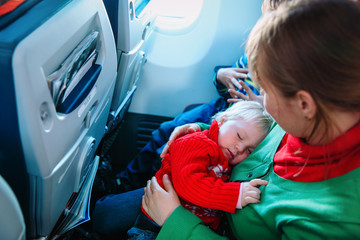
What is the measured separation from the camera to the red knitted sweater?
1.14 m

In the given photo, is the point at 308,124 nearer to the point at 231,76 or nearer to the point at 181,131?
the point at 181,131

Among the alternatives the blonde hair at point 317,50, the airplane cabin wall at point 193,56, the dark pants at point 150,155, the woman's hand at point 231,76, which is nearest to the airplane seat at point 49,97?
the blonde hair at point 317,50

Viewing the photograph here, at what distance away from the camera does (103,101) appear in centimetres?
130

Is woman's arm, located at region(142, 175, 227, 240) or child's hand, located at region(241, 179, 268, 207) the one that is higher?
child's hand, located at region(241, 179, 268, 207)

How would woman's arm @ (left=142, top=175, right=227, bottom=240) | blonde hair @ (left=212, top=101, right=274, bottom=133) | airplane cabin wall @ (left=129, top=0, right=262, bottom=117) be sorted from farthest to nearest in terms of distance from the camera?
1. airplane cabin wall @ (left=129, top=0, right=262, bottom=117)
2. blonde hair @ (left=212, top=101, right=274, bottom=133)
3. woman's arm @ (left=142, top=175, right=227, bottom=240)

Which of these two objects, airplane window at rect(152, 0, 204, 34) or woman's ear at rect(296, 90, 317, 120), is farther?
airplane window at rect(152, 0, 204, 34)

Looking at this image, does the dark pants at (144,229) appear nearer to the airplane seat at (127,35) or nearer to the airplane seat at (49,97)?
the airplane seat at (49,97)

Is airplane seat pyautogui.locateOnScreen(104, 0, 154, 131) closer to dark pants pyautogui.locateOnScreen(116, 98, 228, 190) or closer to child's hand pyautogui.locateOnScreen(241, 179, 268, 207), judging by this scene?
dark pants pyautogui.locateOnScreen(116, 98, 228, 190)

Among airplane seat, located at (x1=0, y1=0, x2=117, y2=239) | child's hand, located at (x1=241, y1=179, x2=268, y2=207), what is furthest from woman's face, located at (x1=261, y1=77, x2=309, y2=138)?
airplane seat, located at (x1=0, y1=0, x2=117, y2=239)

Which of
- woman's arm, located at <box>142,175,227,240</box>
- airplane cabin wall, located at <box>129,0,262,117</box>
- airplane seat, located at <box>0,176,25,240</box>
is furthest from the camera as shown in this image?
airplane cabin wall, located at <box>129,0,262,117</box>

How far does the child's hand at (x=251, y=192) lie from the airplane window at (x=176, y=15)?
1.46 meters

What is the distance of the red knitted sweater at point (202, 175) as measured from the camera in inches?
44.7

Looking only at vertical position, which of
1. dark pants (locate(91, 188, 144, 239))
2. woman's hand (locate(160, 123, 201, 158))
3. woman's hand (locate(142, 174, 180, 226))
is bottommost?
dark pants (locate(91, 188, 144, 239))

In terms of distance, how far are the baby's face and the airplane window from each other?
1145 millimetres
